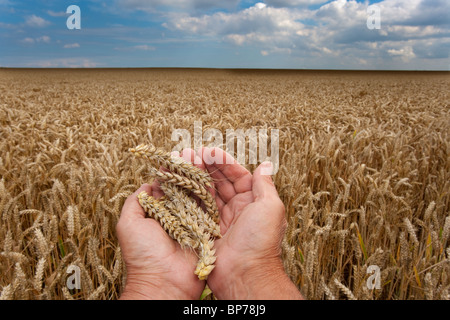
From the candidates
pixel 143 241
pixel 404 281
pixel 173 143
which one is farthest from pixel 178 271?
pixel 173 143

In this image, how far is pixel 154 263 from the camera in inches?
72.5

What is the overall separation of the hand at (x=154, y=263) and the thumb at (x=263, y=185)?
566 millimetres

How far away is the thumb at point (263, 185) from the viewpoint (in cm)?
202

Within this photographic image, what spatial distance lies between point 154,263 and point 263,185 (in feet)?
2.74

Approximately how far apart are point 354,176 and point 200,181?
68.2 inches

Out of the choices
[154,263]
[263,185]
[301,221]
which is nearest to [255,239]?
[263,185]

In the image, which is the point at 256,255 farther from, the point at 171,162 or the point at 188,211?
the point at 171,162

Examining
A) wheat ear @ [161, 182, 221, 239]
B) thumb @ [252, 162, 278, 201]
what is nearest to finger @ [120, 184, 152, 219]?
wheat ear @ [161, 182, 221, 239]

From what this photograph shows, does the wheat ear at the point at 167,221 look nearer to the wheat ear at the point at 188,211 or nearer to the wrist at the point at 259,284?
the wheat ear at the point at 188,211

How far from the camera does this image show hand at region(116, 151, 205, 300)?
5.84 ft

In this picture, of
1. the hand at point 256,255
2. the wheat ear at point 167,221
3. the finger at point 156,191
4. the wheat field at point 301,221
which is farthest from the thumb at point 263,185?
the finger at point 156,191

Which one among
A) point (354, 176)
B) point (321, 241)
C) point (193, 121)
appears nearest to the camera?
Answer: point (321, 241)
